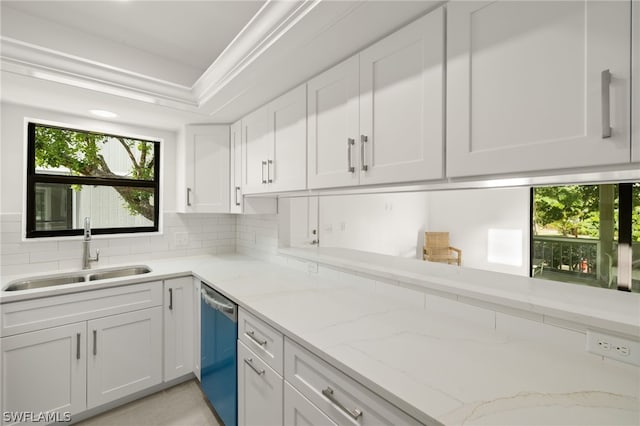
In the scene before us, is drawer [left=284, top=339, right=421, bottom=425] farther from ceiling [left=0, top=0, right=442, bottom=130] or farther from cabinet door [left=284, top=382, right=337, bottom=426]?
ceiling [left=0, top=0, right=442, bottom=130]

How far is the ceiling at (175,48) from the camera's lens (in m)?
1.22

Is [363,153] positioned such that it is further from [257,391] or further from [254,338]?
[257,391]

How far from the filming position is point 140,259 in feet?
8.43

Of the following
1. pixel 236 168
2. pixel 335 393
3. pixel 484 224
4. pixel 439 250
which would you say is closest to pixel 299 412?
pixel 335 393

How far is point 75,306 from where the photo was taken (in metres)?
1.81

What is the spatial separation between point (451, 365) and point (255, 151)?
1.82 m

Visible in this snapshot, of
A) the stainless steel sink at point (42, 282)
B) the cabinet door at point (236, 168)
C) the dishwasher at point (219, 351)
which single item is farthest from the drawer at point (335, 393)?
the stainless steel sink at point (42, 282)

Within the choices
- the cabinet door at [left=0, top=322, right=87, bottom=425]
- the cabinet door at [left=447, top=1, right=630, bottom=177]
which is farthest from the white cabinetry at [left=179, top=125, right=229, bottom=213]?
the cabinet door at [left=447, top=1, right=630, bottom=177]

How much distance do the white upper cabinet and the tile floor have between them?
2.41 metres

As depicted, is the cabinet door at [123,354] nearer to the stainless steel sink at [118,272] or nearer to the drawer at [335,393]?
the stainless steel sink at [118,272]

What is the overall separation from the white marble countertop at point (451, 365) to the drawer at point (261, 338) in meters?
0.06

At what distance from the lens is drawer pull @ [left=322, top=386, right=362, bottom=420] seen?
871 millimetres

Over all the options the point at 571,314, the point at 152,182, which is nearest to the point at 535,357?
the point at 571,314

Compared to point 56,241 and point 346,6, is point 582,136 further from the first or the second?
point 56,241
